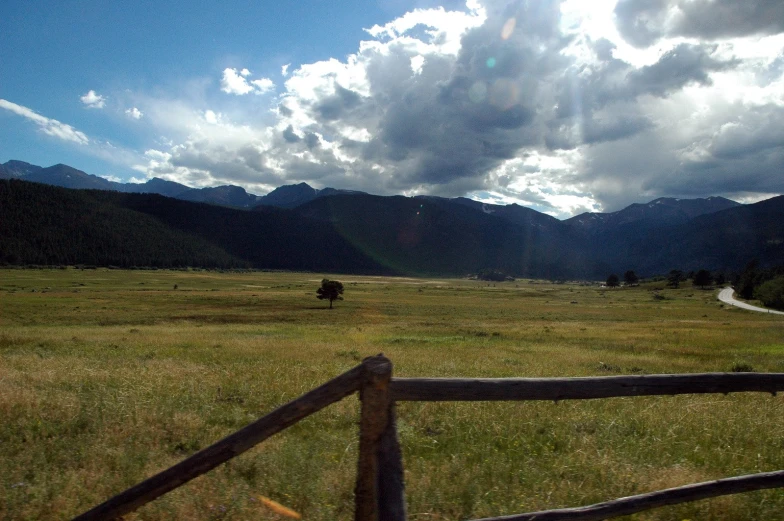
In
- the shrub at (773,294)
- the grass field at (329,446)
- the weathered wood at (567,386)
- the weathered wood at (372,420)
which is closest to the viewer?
the weathered wood at (372,420)

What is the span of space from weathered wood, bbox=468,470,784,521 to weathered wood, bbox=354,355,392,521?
1.07m

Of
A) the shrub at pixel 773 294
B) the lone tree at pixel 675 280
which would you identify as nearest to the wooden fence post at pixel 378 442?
the shrub at pixel 773 294

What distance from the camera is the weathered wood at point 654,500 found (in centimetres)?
404

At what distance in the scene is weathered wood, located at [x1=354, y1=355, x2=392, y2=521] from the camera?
3727 millimetres

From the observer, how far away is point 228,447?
3.67m

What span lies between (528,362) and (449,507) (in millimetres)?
12977

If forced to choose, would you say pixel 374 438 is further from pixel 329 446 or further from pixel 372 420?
pixel 329 446

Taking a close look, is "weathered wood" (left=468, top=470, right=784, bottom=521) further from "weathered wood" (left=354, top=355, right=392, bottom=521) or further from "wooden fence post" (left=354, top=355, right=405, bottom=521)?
"weathered wood" (left=354, top=355, right=392, bottom=521)

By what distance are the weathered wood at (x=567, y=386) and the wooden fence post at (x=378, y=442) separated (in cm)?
15

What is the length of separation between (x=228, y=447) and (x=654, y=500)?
13.3 ft

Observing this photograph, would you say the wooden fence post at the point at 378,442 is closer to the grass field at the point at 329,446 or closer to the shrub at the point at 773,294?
the grass field at the point at 329,446

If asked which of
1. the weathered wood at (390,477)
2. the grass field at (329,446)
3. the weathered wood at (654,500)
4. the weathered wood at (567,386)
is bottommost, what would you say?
the grass field at (329,446)

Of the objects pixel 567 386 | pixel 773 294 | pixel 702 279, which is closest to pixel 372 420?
pixel 567 386

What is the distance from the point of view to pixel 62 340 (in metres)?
21.0
